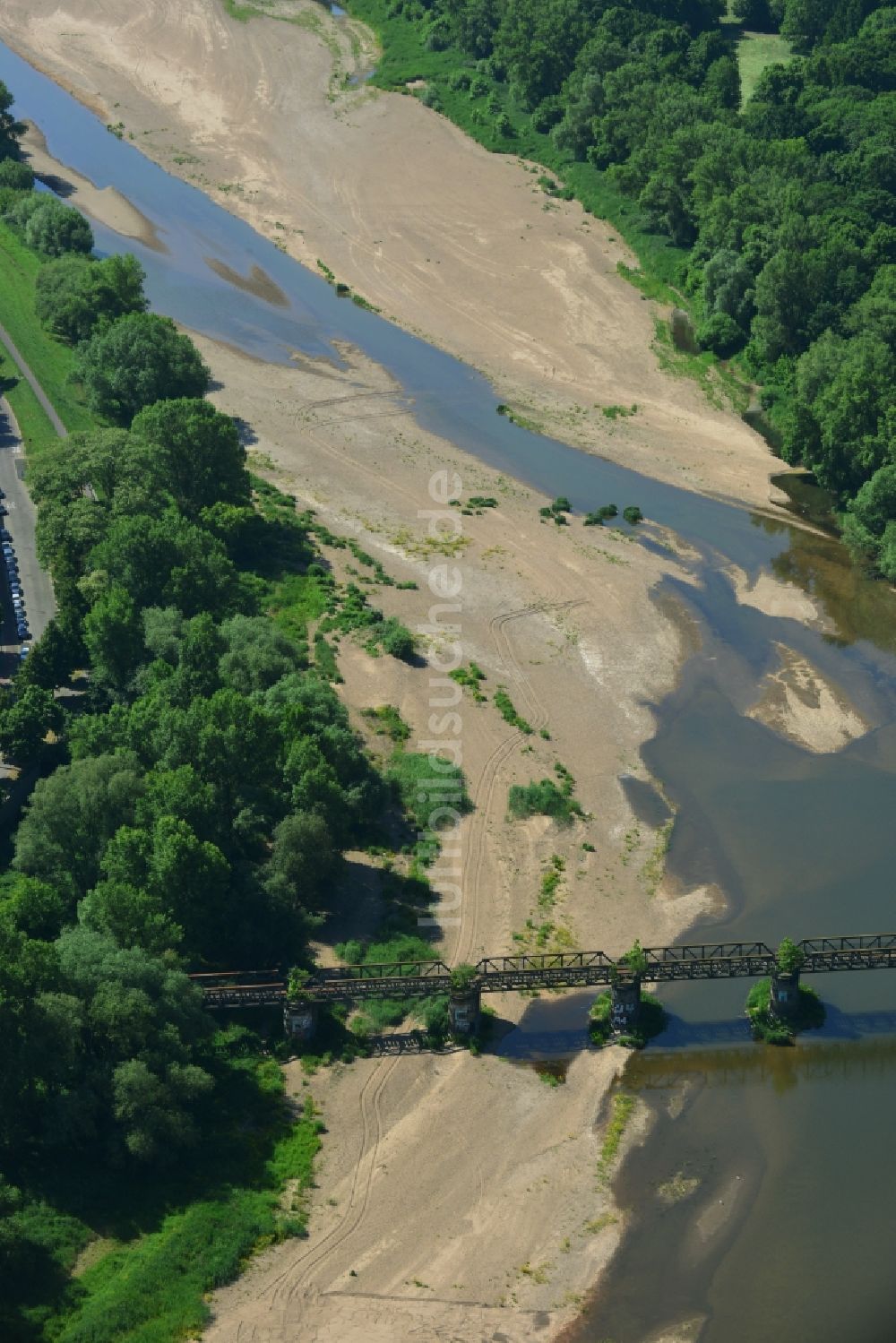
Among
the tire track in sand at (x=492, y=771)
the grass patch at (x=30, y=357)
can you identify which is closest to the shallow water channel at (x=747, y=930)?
the tire track in sand at (x=492, y=771)

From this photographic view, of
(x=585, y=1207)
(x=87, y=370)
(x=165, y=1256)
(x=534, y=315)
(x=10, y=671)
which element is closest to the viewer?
(x=165, y=1256)

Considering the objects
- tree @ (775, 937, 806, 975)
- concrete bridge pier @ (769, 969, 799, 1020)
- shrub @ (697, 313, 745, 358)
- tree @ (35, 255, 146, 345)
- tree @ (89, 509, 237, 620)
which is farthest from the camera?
shrub @ (697, 313, 745, 358)

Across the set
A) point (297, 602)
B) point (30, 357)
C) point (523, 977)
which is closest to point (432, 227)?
point (30, 357)

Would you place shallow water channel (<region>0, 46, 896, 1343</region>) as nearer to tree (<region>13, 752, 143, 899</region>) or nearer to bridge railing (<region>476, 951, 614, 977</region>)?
bridge railing (<region>476, 951, 614, 977</region>)

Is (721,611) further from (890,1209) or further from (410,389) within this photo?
(890,1209)

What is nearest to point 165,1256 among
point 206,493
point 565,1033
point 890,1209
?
point 565,1033

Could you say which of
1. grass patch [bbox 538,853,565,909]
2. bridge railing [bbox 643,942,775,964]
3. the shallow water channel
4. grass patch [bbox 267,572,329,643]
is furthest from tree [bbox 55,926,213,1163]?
grass patch [bbox 267,572,329,643]
